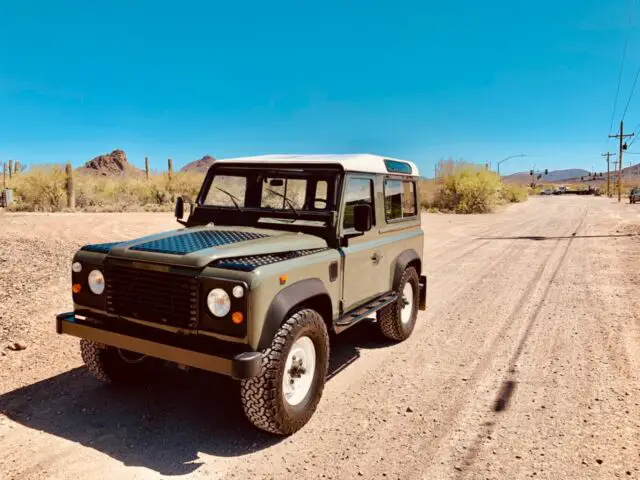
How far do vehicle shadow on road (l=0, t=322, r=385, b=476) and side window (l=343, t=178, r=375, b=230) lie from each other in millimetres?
1673

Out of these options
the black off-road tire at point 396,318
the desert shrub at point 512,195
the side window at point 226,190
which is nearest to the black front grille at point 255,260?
the side window at point 226,190

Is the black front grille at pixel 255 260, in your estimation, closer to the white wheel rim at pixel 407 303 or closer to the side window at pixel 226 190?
the side window at pixel 226 190

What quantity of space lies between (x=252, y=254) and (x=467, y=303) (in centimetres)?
544

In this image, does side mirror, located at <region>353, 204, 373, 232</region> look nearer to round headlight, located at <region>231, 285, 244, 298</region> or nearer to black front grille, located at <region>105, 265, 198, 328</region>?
round headlight, located at <region>231, 285, 244, 298</region>

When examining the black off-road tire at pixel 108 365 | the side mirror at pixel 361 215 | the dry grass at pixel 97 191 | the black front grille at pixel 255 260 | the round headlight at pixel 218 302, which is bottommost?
the black off-road tire at pixel 108 365

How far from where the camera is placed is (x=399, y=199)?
6020 mm

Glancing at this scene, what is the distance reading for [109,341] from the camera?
373 cm

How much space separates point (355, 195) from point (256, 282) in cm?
194

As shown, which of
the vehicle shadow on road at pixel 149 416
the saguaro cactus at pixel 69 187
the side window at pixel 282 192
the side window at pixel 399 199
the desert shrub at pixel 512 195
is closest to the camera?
the vehicle shadow on road at pixel 149 416

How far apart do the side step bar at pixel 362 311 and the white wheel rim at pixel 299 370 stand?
15.5 inches

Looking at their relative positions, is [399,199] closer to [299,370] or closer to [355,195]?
[355,195]

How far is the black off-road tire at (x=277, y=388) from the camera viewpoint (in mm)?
3484

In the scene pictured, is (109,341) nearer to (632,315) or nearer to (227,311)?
(227,311)

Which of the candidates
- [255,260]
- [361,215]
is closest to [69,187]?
[361,215]
